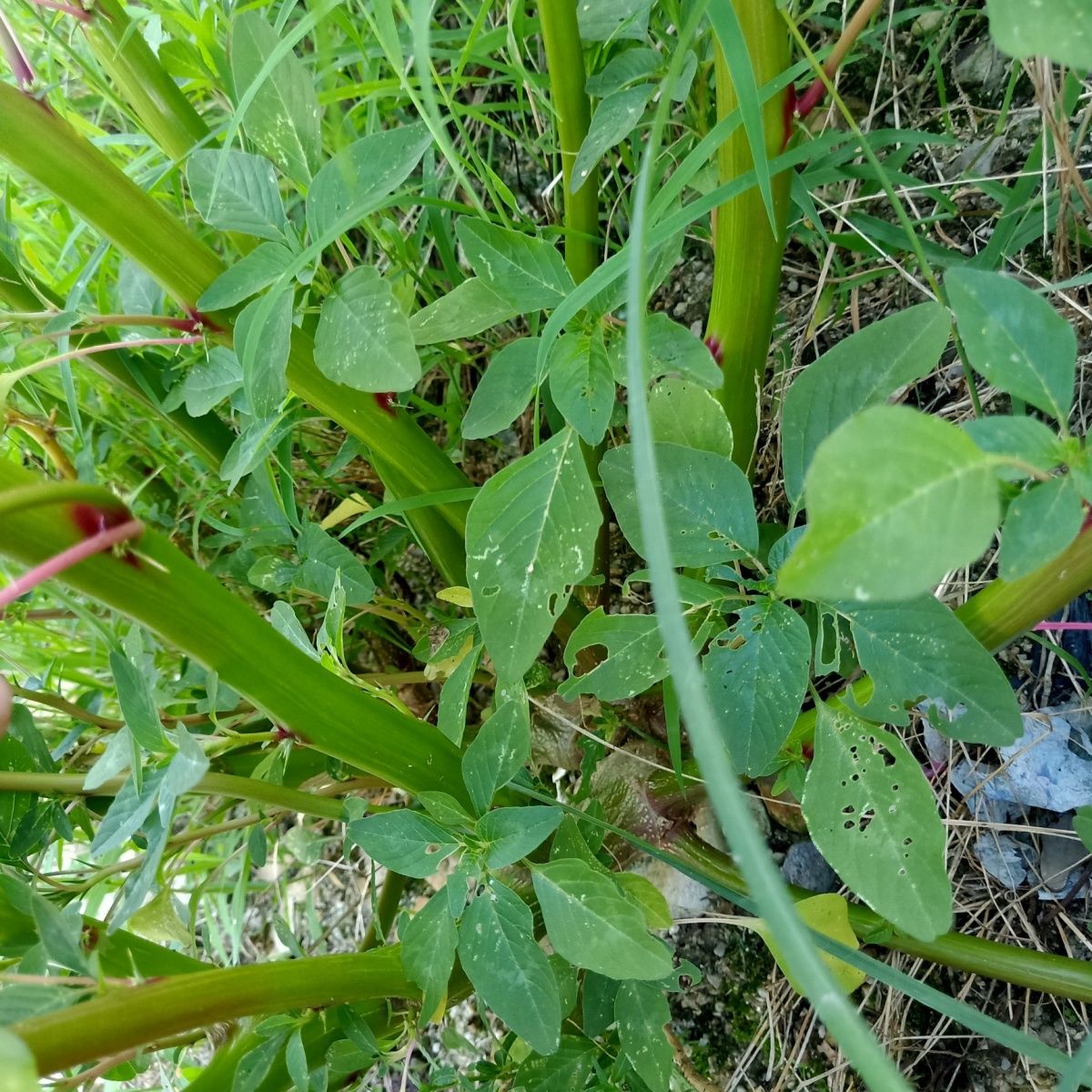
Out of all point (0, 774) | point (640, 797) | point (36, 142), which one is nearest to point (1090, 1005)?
point (640, 797)

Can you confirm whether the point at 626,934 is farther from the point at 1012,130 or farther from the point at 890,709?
the point at 1012,130

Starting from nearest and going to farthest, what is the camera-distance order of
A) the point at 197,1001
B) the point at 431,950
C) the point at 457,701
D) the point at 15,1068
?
the point at 15,1068
the point at 197,1001
the point at 431,950
the point at 457,701

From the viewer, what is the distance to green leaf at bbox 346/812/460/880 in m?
0.61

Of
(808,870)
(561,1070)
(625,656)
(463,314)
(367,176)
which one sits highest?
(367,176)

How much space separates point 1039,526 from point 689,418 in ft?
0.86

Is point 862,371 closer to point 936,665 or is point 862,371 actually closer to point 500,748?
point 936,665

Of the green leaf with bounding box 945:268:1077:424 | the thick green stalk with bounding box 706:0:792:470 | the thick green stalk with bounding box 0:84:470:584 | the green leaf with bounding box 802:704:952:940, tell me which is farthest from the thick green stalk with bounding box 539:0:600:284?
the green leaf with bounding box 802:704:952:940

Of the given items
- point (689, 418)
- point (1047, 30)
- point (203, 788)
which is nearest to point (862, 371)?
point (689, 418)

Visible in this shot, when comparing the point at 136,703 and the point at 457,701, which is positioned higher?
the point at 136,703

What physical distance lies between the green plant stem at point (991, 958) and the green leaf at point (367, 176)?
648mm

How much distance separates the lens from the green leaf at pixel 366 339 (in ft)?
1.85

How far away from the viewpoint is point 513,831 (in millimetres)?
597

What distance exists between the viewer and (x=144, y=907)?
2.38 feet

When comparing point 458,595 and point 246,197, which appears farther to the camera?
point 458,595
